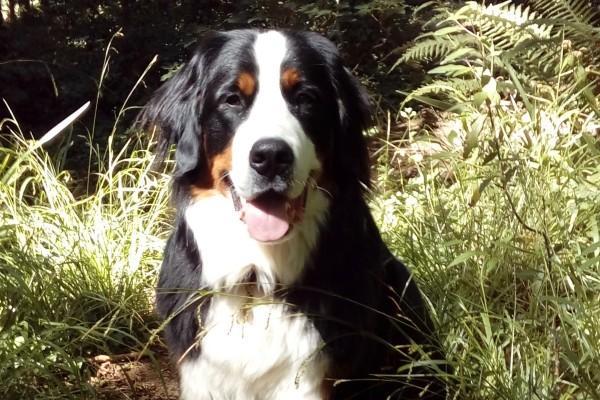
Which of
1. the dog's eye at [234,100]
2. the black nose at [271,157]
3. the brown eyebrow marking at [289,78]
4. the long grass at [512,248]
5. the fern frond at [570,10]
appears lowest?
the long grass at [512,248]

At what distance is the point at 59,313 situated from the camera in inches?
131

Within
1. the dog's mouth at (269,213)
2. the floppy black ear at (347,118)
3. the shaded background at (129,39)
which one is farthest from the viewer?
the shaded background at (129,39)

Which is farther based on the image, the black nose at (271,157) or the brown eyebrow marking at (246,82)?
the brown eyebrow marking at (246,82)

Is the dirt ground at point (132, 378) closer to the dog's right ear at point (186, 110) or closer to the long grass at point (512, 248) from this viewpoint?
the dog's right ear at point (186, 110)

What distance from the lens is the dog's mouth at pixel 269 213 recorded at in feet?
7.96

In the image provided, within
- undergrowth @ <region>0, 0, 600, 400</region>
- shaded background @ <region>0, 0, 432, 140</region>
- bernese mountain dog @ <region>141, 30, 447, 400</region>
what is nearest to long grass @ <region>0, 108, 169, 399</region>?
undergrowth @ <region>0, 0, 600, 400</region>

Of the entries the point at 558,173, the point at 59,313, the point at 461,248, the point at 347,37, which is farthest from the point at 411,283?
the point at 347,37

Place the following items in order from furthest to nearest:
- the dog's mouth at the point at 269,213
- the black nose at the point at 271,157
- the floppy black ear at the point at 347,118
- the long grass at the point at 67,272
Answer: the long grass at the point at 67,272 < the floppy black ear at the point at 347,118 < the dog's mouth at the point at 269,213 < the black nose at the point at 271,157

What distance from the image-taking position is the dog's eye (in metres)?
2.51

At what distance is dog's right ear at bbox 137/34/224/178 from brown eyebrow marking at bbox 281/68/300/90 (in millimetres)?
305

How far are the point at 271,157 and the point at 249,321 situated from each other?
0.59 metres

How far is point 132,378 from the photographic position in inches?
130

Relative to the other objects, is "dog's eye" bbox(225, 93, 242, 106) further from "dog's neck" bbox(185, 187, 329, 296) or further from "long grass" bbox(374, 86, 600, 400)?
"long grass" bbox(374, 86, 600, 400)

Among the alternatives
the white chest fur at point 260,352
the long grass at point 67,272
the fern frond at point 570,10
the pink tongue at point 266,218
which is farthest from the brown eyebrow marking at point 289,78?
the fern frond at point 570,10
